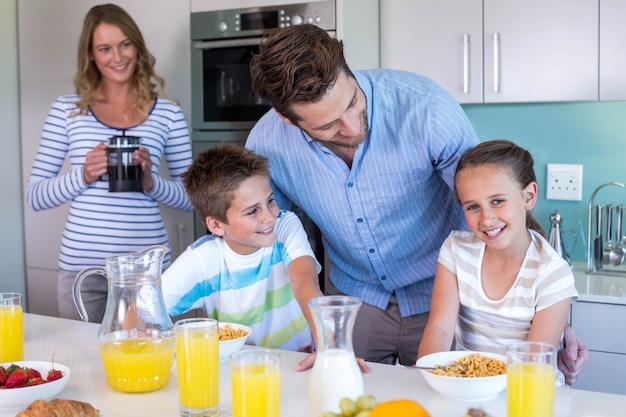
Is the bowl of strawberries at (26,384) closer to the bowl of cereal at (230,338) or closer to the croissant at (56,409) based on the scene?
the croissant at (56,409)

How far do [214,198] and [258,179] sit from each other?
0.13 metres

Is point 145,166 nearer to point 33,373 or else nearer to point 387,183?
point 387,183

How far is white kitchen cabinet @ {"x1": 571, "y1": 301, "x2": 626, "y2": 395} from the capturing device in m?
2.62

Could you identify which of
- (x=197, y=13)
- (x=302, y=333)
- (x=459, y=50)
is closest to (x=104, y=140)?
(x=197, y=13)

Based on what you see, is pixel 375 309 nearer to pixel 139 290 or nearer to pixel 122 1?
pixel 139 290

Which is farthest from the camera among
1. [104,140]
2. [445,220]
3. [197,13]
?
[197,13]

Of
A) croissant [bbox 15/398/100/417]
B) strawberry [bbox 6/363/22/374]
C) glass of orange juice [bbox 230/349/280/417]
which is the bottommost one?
croissant [bbox 15/398/100/417]

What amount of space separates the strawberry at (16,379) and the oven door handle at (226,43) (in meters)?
1.80

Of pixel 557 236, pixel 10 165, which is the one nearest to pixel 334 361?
pixel 557 236

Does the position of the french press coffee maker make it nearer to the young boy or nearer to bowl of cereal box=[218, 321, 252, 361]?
the young boy

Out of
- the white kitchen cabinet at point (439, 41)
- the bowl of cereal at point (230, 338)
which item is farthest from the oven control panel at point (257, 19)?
the bowl of cereal at point (230, 338)

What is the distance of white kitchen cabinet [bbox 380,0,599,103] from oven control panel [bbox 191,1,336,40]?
33cm

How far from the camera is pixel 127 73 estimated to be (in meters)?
2.80

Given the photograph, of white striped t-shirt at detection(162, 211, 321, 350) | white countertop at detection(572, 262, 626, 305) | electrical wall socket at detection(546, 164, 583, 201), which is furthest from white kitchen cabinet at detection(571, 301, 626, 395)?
white striped t-shirt at detection(162, 211, 321, 350)
